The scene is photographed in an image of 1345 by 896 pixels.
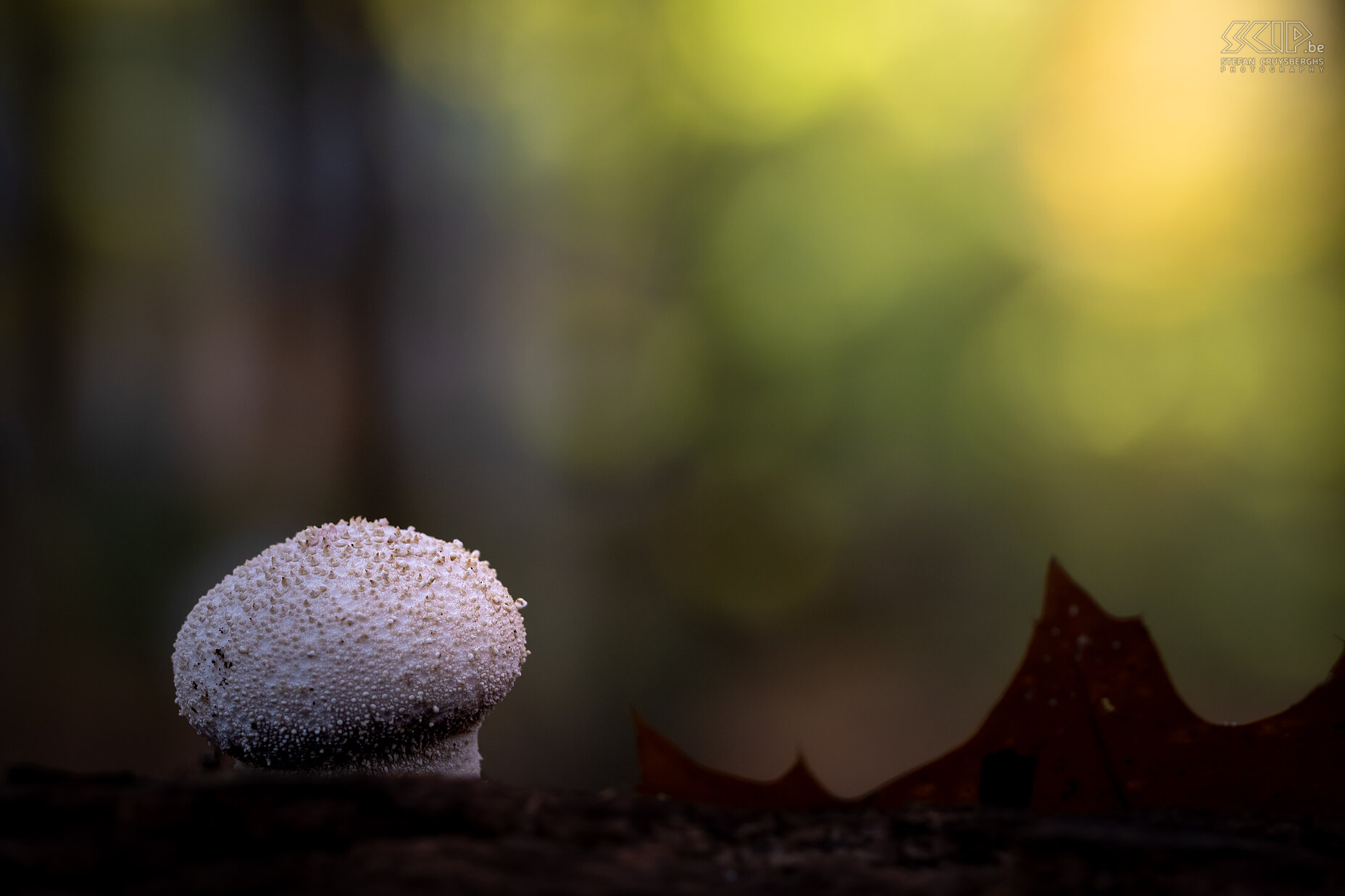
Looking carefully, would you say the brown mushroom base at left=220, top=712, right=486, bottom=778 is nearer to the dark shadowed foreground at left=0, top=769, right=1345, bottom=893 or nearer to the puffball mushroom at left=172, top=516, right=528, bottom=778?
the puffball mushroom at left=172, top=516, right=528, bottom=778

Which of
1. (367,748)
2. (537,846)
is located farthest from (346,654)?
(537,846)

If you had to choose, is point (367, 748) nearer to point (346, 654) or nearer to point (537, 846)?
point (346, 654)

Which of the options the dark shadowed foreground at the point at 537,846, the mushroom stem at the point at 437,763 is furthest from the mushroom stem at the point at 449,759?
the dark shadowed foreground at the point at 537,846

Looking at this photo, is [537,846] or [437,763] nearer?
[537,846]

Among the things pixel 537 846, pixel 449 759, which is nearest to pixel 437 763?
pixel 449 759

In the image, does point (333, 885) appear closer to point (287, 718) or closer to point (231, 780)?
point (231, 780)

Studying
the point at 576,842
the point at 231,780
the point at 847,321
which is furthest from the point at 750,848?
the point at 847,321

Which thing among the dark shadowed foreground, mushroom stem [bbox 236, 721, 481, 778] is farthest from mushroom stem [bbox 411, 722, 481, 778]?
the dark shadowed foreground
